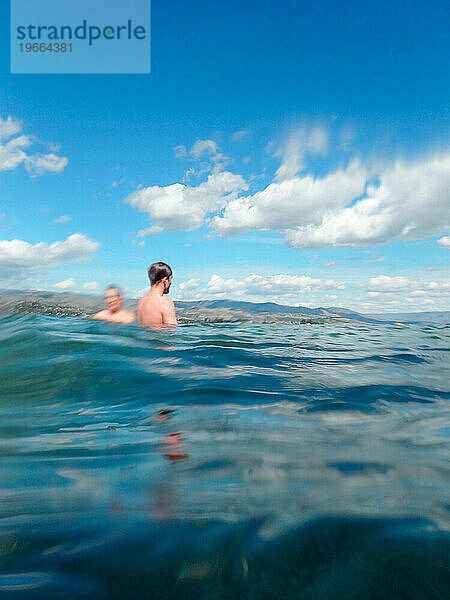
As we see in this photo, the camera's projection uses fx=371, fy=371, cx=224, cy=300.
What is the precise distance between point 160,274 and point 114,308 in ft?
10.5

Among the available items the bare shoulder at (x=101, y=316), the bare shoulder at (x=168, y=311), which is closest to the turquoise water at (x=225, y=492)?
the bare shoulder at (x=168, y=311)

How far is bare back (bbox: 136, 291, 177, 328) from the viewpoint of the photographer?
859 cm

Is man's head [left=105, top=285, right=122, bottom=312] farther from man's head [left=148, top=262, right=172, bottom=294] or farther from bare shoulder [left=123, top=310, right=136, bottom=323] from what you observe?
man's head [left=148, top=262, right=172, bottom=294]

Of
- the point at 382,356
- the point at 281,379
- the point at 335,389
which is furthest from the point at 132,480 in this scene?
the point at 382,356

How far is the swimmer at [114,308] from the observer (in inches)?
429

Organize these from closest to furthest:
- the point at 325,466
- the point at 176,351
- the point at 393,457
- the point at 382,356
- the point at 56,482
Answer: the point at 56,482
the point at 325,466
the point at 393,457
the point at 176,351
the point at 382,356

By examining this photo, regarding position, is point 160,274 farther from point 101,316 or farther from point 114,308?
point 101,316

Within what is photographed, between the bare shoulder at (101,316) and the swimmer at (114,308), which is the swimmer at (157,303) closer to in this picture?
the swimmer at (114,308)

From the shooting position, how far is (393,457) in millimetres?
2189

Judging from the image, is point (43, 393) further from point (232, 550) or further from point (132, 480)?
point (232, 550)

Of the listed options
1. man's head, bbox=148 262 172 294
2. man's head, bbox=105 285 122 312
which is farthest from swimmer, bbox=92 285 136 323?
man's head, bbox=148 262 172 294

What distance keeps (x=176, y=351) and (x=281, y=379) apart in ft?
8.34

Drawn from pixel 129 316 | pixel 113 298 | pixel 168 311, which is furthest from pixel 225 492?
pixel 113 298

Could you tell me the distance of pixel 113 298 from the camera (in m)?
11.1
